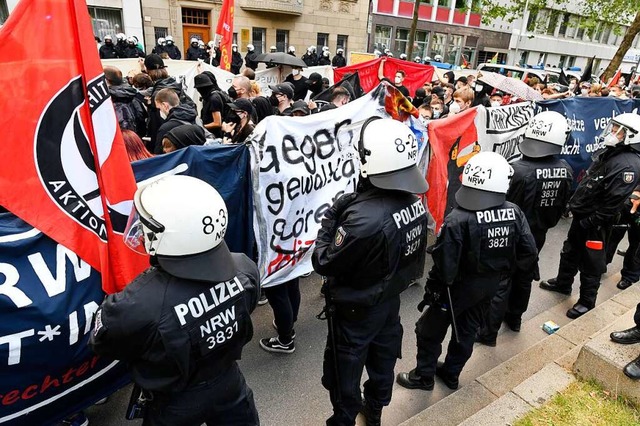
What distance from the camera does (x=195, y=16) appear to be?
2238 centimetres

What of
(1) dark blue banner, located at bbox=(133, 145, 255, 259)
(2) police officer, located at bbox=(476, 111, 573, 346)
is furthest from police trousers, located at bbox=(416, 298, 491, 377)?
(1) dark blue banner, located at bbox=(133, 145, 255, 259)

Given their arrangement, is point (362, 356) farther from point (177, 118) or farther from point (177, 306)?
point (177, 118)

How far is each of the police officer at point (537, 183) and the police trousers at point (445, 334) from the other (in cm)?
73

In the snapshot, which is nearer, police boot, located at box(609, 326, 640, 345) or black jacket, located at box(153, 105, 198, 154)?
police boot, located at box(609, 326, 640, 345)

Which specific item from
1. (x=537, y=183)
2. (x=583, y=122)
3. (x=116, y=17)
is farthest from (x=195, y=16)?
(x=537, y=183)

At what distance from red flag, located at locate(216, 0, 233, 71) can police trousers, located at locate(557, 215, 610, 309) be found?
8.55m

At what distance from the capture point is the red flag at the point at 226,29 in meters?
10.0

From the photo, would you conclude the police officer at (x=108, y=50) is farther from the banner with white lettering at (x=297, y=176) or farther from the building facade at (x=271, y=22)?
the banner with white lettering at (x=297, y=176)

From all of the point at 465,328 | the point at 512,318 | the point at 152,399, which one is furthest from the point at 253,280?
the point at 512,318

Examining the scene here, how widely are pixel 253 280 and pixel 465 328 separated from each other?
6.45 feet

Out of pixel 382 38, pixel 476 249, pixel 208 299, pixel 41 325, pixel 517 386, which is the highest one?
pixel 382 38

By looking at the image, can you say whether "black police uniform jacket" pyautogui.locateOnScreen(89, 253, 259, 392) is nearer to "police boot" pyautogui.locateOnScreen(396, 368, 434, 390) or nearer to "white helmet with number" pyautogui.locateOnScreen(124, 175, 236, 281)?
"white helmet with number" pyautogui.locateOnScreen(124, 175, 236, 281)

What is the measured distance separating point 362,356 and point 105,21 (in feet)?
71.0

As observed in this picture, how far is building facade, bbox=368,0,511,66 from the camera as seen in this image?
30281 mm
